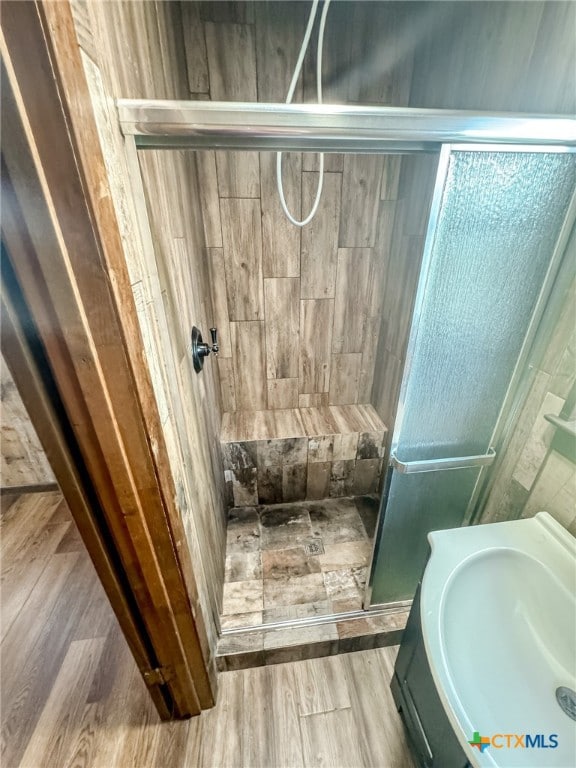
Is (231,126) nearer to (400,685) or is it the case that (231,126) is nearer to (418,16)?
(418,16)

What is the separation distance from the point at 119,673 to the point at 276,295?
172 cm

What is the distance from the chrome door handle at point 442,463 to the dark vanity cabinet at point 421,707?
13.6 inches

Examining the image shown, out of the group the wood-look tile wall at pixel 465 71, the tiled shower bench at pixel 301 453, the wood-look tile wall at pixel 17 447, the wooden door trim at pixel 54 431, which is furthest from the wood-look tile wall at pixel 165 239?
the wood-look tile wall at pixel 17 447

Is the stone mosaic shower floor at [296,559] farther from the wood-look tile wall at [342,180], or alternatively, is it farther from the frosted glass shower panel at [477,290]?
the frosted glass shower panel at [477,290]

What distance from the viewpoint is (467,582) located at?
806mm

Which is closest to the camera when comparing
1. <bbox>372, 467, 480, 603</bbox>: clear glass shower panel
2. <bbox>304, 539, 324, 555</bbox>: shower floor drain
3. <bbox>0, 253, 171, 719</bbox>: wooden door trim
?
<bbox>0, 253, 171, 719</bbox>: wooden door trim

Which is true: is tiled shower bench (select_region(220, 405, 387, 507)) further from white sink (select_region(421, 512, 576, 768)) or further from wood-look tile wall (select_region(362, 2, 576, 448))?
white sink (select_region(421, 512, 576, 768))

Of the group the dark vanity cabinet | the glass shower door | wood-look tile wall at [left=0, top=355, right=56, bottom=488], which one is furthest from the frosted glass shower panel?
wood-look tile wall at [left=0, top=355, right=56, bottom=488]

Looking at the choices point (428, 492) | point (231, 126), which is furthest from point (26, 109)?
point (428, 492)

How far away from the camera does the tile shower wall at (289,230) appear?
1201 millimetres

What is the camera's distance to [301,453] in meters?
1.69

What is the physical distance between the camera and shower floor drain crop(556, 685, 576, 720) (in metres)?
0.67

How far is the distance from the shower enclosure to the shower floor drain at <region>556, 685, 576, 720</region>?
0.52 m

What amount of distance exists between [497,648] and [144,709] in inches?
47.0
